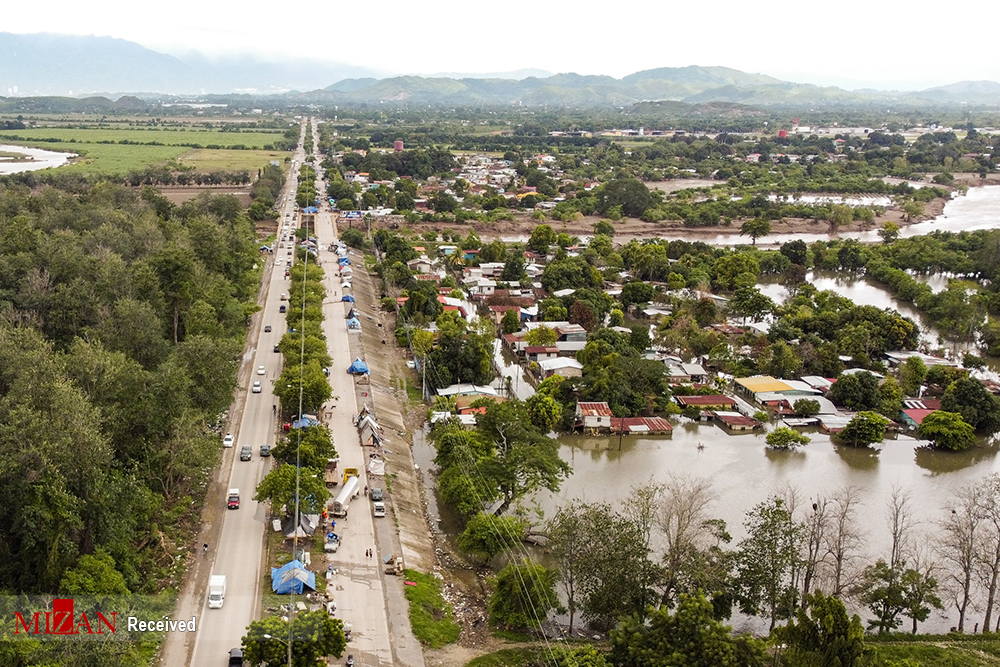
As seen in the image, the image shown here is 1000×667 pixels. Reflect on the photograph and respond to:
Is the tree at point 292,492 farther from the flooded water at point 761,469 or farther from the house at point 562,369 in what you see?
the house at point 562,369

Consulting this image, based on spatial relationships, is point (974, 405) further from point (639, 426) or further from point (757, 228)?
point (757, 228)

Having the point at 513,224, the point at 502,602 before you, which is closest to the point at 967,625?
the point at 502,602

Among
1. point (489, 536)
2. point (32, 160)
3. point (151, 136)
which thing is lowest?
point (489, 536)

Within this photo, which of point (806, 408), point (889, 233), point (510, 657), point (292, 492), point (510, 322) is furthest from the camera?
point (889, 233)

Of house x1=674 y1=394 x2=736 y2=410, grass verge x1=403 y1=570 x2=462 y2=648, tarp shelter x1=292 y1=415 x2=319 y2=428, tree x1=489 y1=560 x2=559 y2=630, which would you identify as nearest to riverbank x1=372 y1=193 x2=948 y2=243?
house x1=674 y1=394 x2=736 y2=410

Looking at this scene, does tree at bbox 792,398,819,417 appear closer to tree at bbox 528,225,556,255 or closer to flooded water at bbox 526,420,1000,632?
flooded water at bbox 526,420,1000,632

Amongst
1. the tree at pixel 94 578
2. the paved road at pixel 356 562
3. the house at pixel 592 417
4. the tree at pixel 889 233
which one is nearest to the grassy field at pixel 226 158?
the paved road at pixel 356 562

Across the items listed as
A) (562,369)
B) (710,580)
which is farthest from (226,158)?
(710,580)
